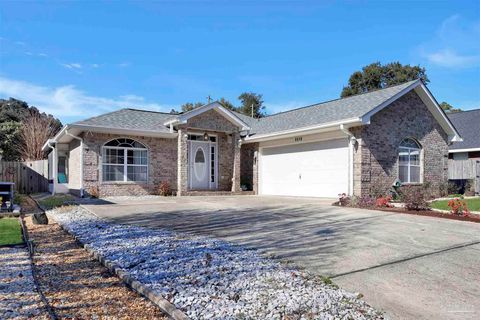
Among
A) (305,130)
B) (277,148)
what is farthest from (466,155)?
(305,130)

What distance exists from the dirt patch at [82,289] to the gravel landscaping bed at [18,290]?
0.42 feet

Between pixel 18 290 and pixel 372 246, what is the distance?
17.0 feet

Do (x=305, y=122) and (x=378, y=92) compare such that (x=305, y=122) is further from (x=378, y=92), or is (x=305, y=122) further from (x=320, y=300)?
(x=320, y=300)

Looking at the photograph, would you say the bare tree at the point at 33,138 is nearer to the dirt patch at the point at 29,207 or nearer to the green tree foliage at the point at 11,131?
the green tree foliage at the point at 11,131

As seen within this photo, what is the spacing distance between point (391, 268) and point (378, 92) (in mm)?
13116

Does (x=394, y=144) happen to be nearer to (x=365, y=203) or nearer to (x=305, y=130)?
(x=305, y=130)

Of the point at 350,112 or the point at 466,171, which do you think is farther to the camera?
the point at 466,171

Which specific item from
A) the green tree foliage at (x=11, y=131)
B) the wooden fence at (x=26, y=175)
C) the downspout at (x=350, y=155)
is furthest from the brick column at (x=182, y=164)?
the green tree foliage at (x=11, y=131)

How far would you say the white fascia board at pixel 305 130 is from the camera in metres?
13.7

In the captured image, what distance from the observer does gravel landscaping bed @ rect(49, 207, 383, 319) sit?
3302 mm

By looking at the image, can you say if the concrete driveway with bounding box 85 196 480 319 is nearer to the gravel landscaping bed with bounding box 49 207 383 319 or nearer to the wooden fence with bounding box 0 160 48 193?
the gravel landscaping bed with bounding box 49 207 383 319

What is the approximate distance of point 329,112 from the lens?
16.4m

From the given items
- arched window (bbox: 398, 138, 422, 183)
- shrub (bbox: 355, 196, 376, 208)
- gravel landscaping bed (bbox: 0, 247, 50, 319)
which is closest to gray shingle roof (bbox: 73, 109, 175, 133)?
shrub (bbox: 355, 196, 376, 208)

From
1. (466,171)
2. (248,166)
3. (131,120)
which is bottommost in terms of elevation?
(466,171)
